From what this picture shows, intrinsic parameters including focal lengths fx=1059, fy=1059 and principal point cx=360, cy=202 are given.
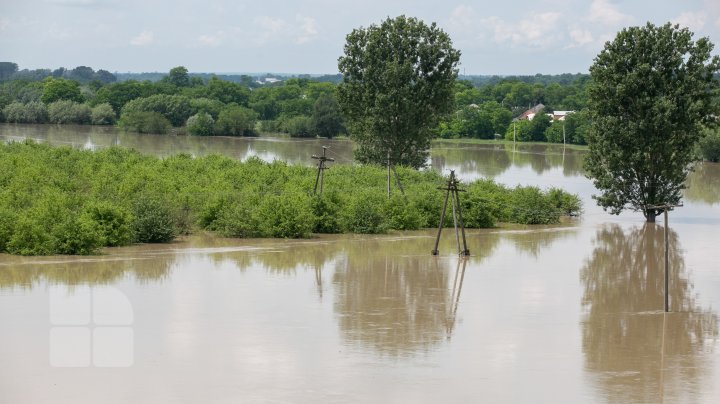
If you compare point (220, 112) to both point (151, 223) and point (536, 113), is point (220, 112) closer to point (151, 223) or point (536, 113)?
point (536, 113)

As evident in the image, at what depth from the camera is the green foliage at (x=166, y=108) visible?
85.9 meters

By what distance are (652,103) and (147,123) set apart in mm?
55293

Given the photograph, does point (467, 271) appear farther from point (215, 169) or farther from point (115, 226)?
point (215, 169)

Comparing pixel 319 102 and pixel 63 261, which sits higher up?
pixel 319 102

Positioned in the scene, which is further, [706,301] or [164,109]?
[164,109]

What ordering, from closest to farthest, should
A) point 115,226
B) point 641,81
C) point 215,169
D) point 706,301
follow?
point 706,301
point 115,226
point 641,81
point 215,169

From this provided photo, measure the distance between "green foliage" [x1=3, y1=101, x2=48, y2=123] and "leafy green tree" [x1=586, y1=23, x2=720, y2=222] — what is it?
64.5 metres

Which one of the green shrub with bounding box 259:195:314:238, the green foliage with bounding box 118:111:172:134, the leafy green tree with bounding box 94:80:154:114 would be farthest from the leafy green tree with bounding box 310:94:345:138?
the green shrub with bounding box 259:195:314:238

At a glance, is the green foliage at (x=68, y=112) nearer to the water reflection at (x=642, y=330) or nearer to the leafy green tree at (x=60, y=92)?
the leafy green tree at (x=60, y=92)

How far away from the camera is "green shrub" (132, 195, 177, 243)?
1070 inches

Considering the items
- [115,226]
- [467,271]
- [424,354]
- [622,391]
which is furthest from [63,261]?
[622,391]

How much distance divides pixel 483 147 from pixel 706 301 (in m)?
→ 60.5

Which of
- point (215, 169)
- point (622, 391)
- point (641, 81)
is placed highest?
point (641, 81)

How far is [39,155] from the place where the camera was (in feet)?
127
